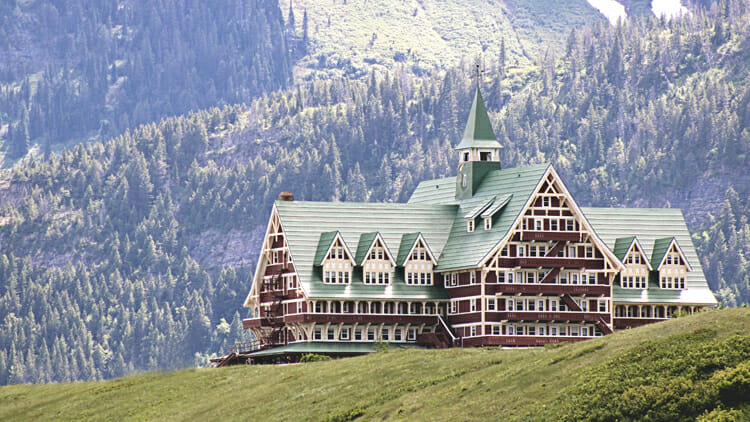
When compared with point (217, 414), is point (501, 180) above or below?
above

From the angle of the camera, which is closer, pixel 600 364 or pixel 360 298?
pixel 600 364

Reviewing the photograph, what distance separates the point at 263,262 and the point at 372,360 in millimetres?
47482

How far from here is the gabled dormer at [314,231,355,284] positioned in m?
162

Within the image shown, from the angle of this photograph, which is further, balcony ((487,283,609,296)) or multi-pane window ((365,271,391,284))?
multi-pane window ((365,271,391,284))

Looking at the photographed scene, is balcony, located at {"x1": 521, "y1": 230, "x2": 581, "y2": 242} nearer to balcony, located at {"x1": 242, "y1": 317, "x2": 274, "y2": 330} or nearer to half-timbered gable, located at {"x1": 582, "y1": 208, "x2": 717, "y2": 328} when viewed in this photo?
half-timbered gable, located at {"x1": 582, "y1": 208, "x2": 717, "y2": 328}

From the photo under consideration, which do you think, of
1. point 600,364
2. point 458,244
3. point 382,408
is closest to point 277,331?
point 458,244

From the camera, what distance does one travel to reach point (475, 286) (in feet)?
532

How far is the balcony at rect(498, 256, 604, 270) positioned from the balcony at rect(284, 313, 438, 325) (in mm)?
9299

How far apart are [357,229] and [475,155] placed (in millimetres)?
18203

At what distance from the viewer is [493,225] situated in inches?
6501

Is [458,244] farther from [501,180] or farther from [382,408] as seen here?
[382,408]

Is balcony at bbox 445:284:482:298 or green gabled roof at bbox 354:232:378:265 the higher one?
green gabled roof at bbox 354:232:378:265

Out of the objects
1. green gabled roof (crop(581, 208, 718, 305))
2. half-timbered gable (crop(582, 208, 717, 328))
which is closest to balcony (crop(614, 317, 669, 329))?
half-timbered gable (crop(582, 208, 717, 328))

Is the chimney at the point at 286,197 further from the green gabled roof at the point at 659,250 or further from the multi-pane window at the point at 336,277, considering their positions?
the green gabled roof at the point at 659,250
